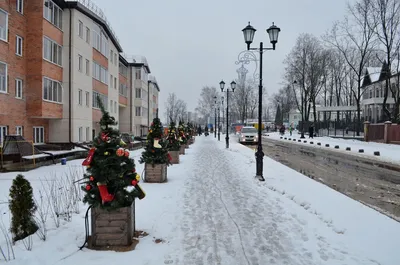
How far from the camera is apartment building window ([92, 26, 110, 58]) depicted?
2697 cm

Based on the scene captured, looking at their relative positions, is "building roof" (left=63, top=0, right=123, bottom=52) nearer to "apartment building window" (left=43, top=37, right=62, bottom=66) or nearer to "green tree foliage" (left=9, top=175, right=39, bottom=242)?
"apartment building window" (left=43, top=37, right=62, bottom=66)

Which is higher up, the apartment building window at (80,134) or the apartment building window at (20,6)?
the apartment building window at (20,6)

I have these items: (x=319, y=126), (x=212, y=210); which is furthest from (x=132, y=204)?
(x=319, y=126)

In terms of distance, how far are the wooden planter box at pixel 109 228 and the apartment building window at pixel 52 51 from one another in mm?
18163

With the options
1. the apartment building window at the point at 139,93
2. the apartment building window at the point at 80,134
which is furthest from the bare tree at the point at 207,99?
the apartment building window at the point at 80,134

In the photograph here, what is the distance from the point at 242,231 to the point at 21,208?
141 inches

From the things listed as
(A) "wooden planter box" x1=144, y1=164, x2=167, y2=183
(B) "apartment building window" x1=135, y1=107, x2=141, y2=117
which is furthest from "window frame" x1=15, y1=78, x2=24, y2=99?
(B) "apartment building window" x1=135, y1=107, x2=141, y2=117

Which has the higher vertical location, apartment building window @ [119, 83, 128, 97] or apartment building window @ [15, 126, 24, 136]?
apartment building window @ [119, 83, 128, 97]

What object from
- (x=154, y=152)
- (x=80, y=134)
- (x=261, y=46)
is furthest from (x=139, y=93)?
(x=154, y=152)

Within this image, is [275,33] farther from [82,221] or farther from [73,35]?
[73,35]

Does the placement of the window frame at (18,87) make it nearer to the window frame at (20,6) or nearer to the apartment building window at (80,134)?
the window frame at (20,6)

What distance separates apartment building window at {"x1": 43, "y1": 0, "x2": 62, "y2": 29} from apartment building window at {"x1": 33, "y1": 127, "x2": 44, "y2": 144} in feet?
23.2

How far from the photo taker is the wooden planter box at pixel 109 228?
15.9ft

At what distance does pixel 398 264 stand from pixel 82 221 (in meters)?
5.26
